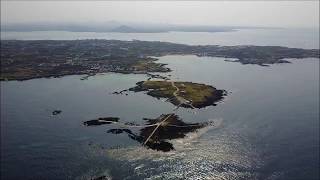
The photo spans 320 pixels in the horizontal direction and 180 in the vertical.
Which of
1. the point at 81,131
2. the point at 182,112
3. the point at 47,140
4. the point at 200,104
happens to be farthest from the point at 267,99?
the point at 47,140

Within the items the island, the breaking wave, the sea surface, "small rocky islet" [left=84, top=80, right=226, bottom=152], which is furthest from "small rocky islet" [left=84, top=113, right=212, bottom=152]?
the island

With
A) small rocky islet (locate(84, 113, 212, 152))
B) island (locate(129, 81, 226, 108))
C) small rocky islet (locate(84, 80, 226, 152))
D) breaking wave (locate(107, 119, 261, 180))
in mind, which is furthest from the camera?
Answer: island (locate(129, 81, 226, 108))

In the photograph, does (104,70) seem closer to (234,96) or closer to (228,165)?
(234,96)

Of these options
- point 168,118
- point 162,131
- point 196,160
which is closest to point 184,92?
point 168,118

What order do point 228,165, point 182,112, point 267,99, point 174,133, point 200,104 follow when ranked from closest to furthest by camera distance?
1. point 228,165
2. point 174,133
3. point 182,112
4. point 200,104
5. point 267,99

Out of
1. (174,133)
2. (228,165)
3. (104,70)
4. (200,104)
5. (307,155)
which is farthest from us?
(104,70)

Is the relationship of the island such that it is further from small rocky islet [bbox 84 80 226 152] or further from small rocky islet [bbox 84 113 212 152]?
small rocky islet [bbox 84 113 212 152]

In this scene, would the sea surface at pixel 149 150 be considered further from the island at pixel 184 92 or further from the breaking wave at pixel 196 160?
the island at pixel 184 92
